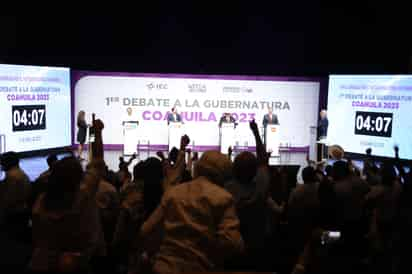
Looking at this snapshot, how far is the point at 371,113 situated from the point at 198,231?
9.88 metres

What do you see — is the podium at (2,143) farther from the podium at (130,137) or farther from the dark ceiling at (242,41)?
the dark ceiling at (242,41)

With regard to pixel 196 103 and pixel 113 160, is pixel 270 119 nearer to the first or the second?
pixel 196 103

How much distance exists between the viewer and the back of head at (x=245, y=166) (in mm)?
2889

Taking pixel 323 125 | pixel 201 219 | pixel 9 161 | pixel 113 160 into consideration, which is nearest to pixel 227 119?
pixel 323 125

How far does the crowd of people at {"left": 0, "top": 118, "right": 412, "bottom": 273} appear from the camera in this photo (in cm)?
221

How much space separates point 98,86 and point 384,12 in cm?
701

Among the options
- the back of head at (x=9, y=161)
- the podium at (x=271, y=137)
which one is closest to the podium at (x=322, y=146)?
the podium at (x=271, y=137)

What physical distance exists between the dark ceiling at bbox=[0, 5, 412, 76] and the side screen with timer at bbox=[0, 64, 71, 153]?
0.95 metres

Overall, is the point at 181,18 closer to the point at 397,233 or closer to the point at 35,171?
the point at 35,171

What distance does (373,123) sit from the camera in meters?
11.3

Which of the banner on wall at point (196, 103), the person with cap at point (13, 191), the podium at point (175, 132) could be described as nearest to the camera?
the person with cap at point (13, 191)

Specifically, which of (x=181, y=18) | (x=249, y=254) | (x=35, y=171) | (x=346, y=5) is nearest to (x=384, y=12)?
(x=346, y=5)

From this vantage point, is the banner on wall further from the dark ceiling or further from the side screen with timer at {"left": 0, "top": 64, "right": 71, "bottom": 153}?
the side screen with timer at {"left": 0, "top": 64, "right": 71, "bottom": 153}

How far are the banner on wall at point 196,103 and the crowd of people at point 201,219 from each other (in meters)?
7.99
